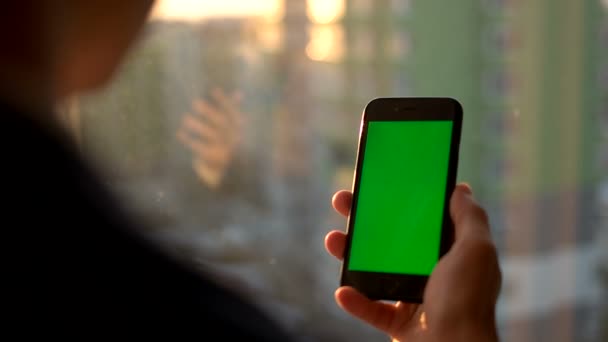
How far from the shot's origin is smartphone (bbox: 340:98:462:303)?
0.59 meters

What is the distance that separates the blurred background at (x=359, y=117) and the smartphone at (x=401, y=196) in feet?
1.75

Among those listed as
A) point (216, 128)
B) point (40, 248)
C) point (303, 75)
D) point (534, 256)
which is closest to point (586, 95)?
point (534, 256)

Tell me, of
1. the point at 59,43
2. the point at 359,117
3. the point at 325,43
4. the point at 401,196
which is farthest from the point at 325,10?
the point at 59,43

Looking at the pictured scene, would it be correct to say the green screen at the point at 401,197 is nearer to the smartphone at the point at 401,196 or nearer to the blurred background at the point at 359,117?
the smartphone at the point at 401,196

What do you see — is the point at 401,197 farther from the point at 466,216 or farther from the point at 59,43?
the point at 59,43

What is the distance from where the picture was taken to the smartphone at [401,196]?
59cm

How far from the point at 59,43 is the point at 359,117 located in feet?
3.31

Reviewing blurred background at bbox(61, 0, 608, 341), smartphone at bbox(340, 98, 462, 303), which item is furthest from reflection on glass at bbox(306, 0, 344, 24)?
smartphone at bbox(340, 98, 462, 303)

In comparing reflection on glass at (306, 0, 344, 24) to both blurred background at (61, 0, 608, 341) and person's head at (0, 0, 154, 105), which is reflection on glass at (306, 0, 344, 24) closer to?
blurred background at (61, 0, 608, 341)

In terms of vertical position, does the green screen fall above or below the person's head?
below

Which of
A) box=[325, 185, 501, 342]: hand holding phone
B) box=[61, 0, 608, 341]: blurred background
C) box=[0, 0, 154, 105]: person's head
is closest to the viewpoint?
box=[0, 0, 154, 105]: person's head

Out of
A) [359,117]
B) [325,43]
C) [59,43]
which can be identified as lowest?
[359,117]

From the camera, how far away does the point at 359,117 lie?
1.27 m

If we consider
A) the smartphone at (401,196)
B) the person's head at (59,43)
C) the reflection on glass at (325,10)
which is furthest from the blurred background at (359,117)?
the person's head at (59,43)
